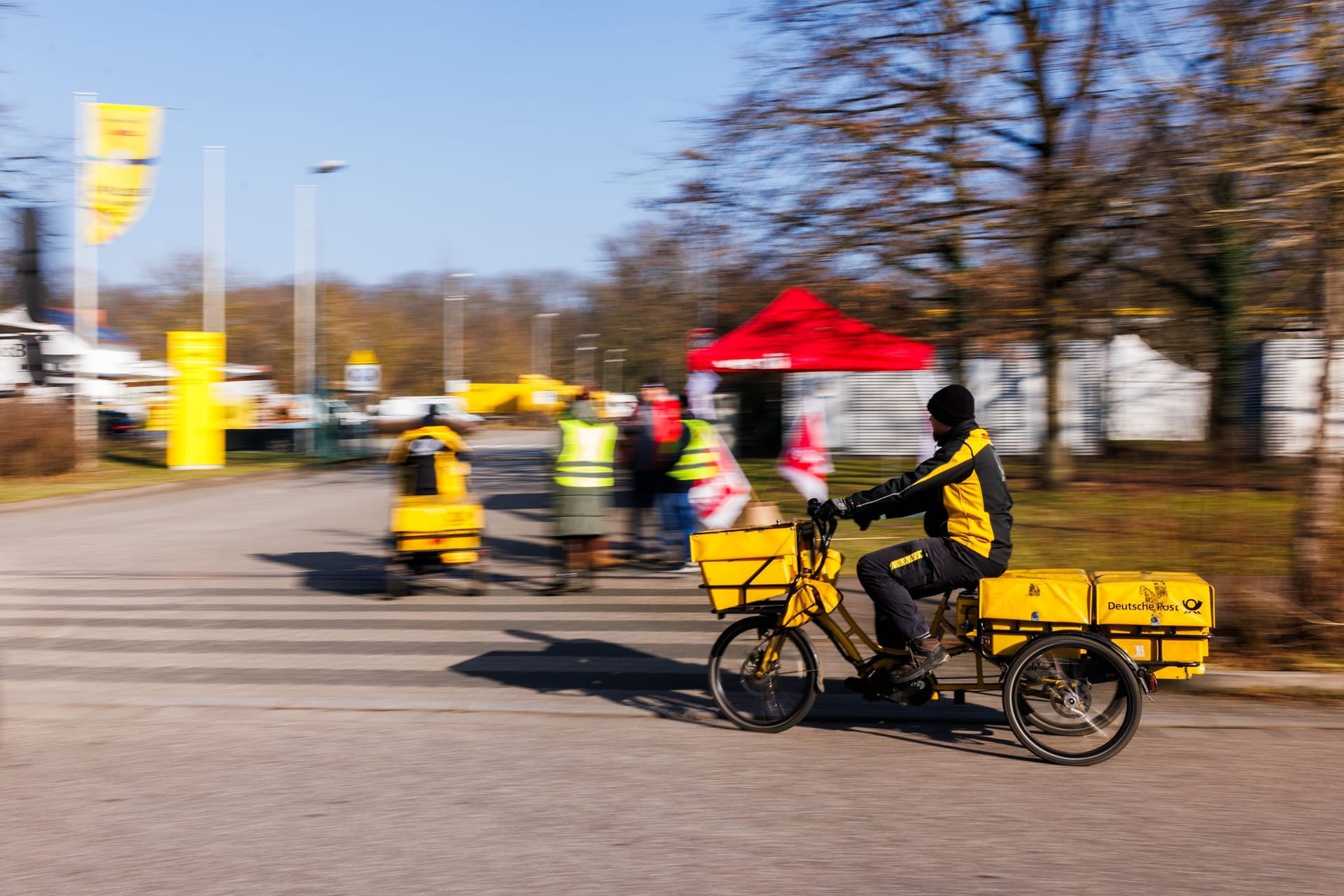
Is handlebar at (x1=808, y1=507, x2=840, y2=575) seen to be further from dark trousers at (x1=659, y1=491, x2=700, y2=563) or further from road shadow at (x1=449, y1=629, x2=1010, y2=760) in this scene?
dark trousers at (x1=659, y1=491, x2=700, y2=563)

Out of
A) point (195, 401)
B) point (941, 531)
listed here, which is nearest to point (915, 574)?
point (941, 531)

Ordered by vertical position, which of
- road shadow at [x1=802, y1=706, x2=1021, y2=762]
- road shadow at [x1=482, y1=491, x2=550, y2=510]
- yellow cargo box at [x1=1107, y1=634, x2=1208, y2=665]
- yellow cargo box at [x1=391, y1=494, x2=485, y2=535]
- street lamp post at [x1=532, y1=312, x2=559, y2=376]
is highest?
street lamp post at [x1=532, y1=312, x2=559, y2=376]

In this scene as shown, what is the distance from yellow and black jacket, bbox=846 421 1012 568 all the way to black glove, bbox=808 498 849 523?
1.7 inches

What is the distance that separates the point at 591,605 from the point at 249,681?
11.3 feet

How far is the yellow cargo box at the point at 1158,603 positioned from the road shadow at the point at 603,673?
216 cm

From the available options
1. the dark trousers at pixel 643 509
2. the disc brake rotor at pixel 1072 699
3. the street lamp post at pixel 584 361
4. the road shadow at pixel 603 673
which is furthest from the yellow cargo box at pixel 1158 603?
the street lamp post at pixel 584 361

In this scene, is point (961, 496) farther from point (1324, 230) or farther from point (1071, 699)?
point (1324, 230)

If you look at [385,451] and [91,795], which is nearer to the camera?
[91,795]

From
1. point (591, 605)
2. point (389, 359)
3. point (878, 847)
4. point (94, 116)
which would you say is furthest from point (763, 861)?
point (389, 359)

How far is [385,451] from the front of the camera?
1545 inches

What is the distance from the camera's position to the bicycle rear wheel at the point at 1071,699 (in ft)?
18.9

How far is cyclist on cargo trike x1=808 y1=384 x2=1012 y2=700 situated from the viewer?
6023 millimetres

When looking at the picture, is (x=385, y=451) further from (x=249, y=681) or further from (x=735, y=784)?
(x=735, y=784)

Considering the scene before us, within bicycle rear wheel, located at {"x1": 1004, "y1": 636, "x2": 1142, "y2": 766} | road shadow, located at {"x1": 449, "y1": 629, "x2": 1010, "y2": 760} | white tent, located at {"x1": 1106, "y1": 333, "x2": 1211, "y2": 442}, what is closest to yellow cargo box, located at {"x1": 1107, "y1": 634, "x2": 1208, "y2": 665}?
bicycle rear wheel, located at {"x1": 1004, "y1": 636, "x2": 1142, "y2": 766}
